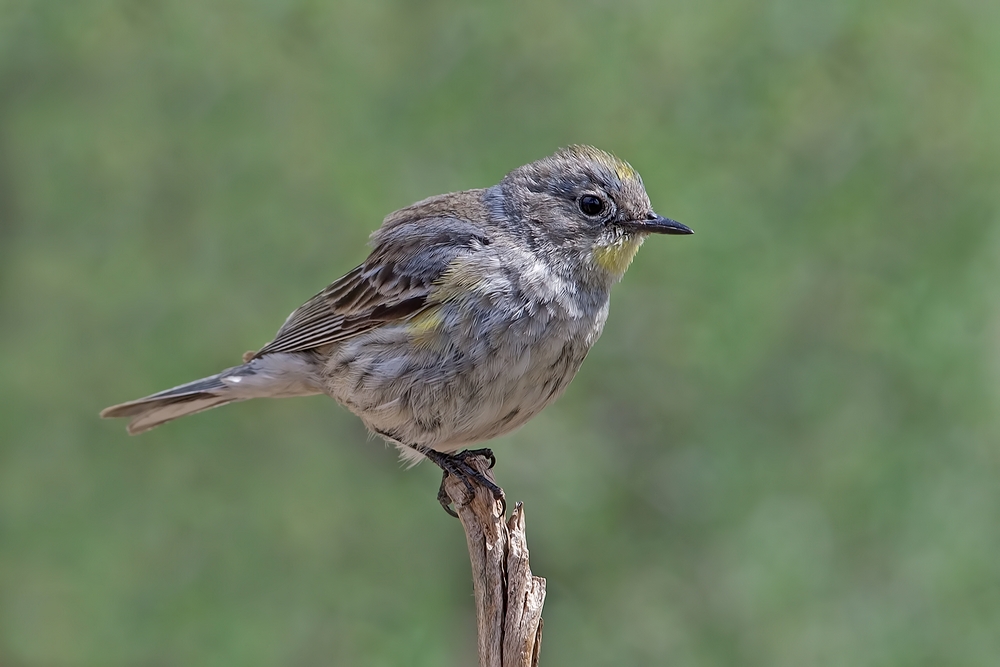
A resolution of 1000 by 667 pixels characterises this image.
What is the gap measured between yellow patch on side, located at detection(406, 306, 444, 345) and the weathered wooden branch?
80cm

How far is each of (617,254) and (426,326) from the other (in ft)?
2.97

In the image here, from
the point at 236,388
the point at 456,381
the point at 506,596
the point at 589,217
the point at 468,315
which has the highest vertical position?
the point at 589,217

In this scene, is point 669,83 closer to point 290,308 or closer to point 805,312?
point 805,312

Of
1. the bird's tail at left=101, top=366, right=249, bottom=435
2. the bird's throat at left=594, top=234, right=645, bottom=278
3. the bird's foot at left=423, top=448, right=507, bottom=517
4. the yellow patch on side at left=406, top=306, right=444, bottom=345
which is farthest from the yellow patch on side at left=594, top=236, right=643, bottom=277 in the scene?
the bird's tail at left=101, top=366, right=249, bottom=435

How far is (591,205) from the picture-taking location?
4590mm

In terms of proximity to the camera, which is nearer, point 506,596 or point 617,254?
point 506,596

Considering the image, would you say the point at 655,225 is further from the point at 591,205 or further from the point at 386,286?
the point at 386,286

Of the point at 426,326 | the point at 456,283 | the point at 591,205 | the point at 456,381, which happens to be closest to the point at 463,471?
the point at 456,381

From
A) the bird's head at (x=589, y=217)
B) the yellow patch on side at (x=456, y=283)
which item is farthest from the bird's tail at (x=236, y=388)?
the bird's head at (x=589, y=217)

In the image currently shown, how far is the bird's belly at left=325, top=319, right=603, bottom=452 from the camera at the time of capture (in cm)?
417

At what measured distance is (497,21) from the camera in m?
7.40

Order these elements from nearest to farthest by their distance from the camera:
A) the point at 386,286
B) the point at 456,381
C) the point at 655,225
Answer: the point at 456,381 < the point at 655,225 < the point at 386,286

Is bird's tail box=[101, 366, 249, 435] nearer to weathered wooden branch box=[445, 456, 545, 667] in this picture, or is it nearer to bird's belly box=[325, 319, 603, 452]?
bird's belly box=[325, 319, 603, 452]

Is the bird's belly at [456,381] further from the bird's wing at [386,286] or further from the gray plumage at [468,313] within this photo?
the bird's wing at [386,286]
